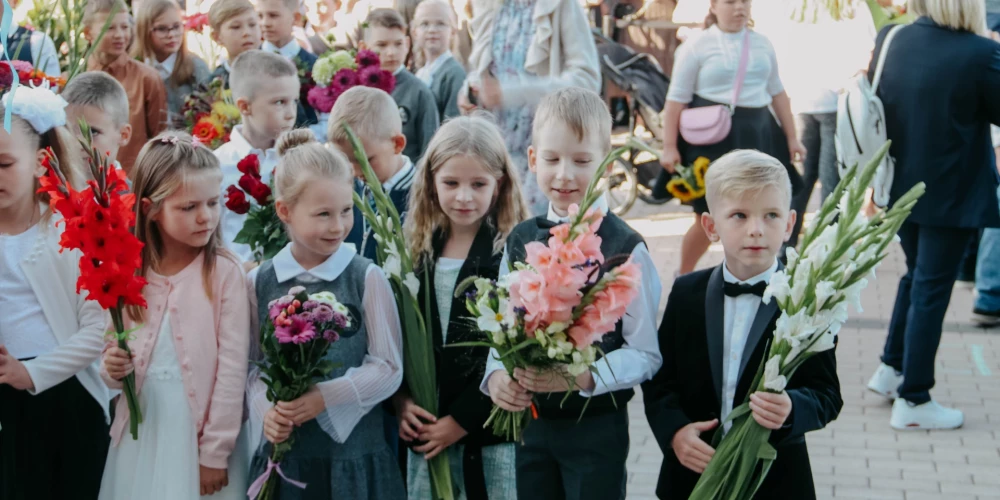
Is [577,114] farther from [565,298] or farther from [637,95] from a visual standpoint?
[637,95]

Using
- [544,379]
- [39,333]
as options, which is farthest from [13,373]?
[544,379]

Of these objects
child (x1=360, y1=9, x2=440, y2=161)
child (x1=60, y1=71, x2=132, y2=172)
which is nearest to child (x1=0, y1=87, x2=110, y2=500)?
child (x1=60, y1=71, x2=132, y2=172)

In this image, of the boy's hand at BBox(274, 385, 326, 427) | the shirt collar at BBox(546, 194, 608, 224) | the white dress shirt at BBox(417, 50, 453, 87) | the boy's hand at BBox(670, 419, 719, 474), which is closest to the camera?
the boy's hand at BBox(670, 419, 719, 474)

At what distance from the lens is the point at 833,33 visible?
7.64 meters

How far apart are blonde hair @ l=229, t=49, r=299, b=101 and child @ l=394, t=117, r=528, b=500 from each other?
1504 mm

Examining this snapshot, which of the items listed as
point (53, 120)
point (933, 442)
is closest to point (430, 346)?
point (53, 120)

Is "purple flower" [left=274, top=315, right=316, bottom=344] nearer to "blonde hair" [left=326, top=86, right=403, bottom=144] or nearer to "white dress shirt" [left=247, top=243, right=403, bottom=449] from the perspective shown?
"white dress shirt" [left=247, top=243, right=403, bottom=449]

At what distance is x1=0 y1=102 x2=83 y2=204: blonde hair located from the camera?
3879mm

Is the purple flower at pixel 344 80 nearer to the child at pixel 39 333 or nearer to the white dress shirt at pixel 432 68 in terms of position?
the child at pixel 39 333

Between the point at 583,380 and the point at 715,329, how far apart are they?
379 millimetres

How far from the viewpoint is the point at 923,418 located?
582 centimetres

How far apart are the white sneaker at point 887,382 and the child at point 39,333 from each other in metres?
3.80

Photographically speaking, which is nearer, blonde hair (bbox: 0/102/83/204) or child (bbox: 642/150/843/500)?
child (bbox: 642/150/843/500)

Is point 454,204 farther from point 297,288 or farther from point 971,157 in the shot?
point 971,157
